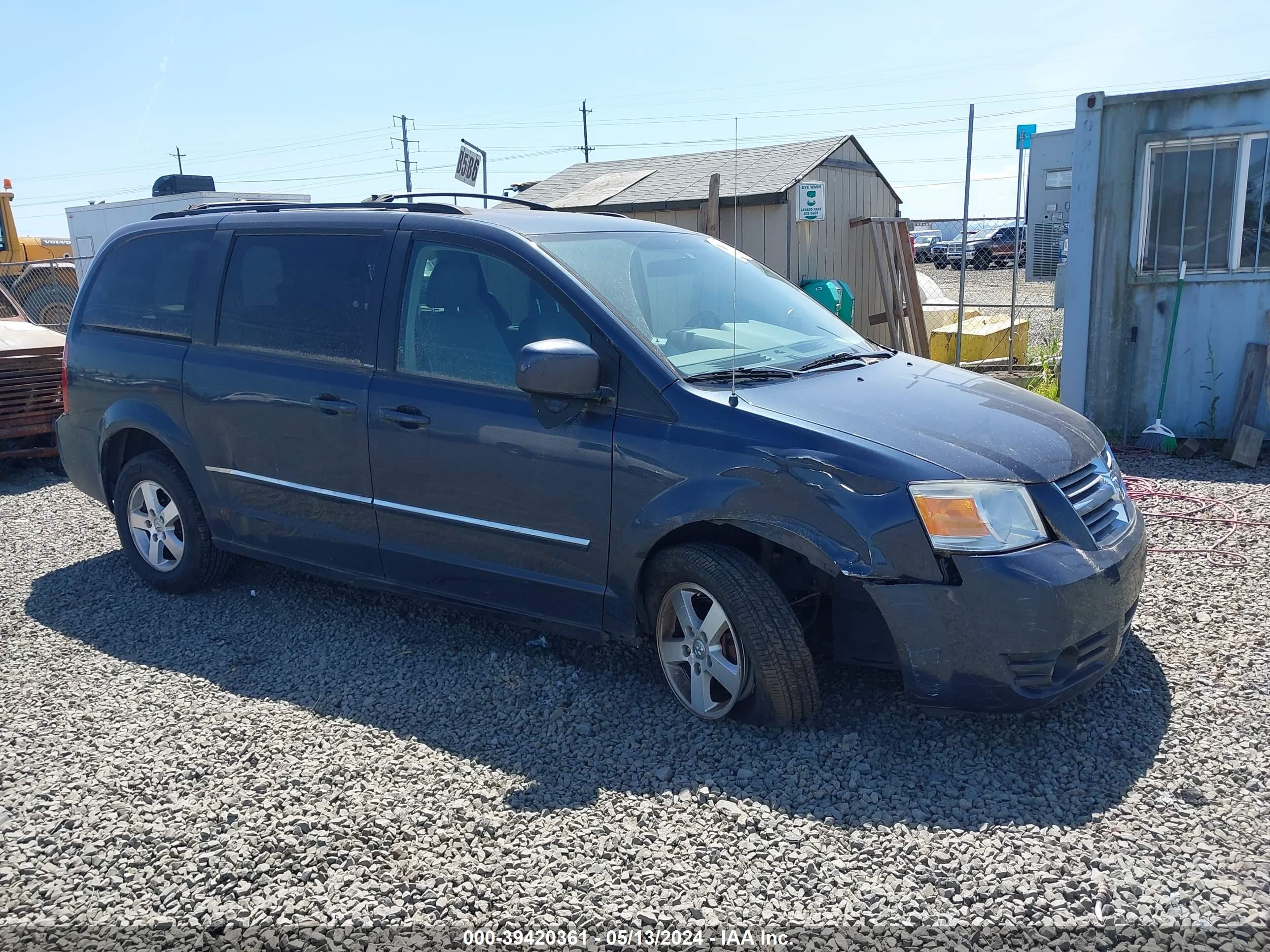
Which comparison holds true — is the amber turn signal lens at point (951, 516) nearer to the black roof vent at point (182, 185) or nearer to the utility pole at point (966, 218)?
the utility pole at point (966, 218)

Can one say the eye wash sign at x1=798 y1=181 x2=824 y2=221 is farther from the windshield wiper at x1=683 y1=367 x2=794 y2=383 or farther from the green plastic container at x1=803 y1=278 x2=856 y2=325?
the windshield wiper at x1=683 y1=367 x2=794 y2=383

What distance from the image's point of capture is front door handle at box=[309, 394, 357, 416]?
4477mm

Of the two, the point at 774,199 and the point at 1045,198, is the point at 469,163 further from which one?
the point at 1045,198

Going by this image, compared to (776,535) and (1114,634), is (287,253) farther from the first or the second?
(1114,634)

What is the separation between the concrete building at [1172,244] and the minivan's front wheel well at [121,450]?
6995mm

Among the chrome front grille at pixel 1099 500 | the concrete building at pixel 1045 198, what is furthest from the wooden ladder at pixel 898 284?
the chrome front grille at pixel 1099 500

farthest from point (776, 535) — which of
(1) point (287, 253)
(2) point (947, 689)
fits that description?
(1) point (287, 253)

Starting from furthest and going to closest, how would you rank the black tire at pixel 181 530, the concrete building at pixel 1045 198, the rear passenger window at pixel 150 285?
1. the concrete building at pixel 1045 198
2. the black tire at pixel 181 530
3. the rear passenger window at pixel 150 285

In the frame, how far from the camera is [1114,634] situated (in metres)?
3.57

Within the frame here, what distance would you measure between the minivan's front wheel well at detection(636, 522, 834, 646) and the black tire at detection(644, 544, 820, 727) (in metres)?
0.10

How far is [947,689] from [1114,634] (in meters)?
0.68

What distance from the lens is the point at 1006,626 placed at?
3.29 m

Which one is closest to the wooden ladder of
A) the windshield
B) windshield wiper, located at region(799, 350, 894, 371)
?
the windshield

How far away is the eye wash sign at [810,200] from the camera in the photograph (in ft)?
34.6
